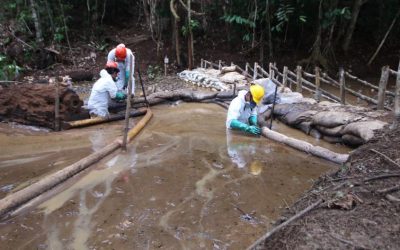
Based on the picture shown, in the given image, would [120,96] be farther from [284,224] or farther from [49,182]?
[284,224]

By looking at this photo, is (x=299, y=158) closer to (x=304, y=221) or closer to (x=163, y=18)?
(x=304, y=221)

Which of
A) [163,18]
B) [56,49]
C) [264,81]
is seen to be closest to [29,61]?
[56,49]

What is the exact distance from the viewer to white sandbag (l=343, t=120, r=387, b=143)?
5457 millimetres

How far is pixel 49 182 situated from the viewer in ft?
14.2

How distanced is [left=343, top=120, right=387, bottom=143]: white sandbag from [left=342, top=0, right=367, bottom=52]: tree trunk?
1011 centimetres

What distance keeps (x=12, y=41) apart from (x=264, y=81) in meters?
11.0

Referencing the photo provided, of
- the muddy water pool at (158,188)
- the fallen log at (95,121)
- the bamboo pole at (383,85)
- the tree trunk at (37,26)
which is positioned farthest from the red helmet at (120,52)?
the tree trunk at (37,26)

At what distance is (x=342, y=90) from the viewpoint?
A: 7.84 meters

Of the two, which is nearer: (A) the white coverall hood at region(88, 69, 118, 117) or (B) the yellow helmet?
(B) the yellow helmet

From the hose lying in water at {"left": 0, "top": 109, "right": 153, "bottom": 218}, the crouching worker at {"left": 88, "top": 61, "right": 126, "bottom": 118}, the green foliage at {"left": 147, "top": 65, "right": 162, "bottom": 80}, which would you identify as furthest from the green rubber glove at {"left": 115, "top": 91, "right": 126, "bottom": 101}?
the green foliage at {"left": 147, "top": 65, "right": 162, "bottom": 80}

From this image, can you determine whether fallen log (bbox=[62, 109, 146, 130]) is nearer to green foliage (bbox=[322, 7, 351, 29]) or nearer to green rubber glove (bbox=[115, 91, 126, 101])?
green rubber glove (bbox=[115, 91, 126, 101])

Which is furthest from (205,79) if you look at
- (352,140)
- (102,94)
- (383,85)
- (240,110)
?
(352,140)

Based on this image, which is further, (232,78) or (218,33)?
(218,33)

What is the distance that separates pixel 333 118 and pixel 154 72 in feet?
30.0
